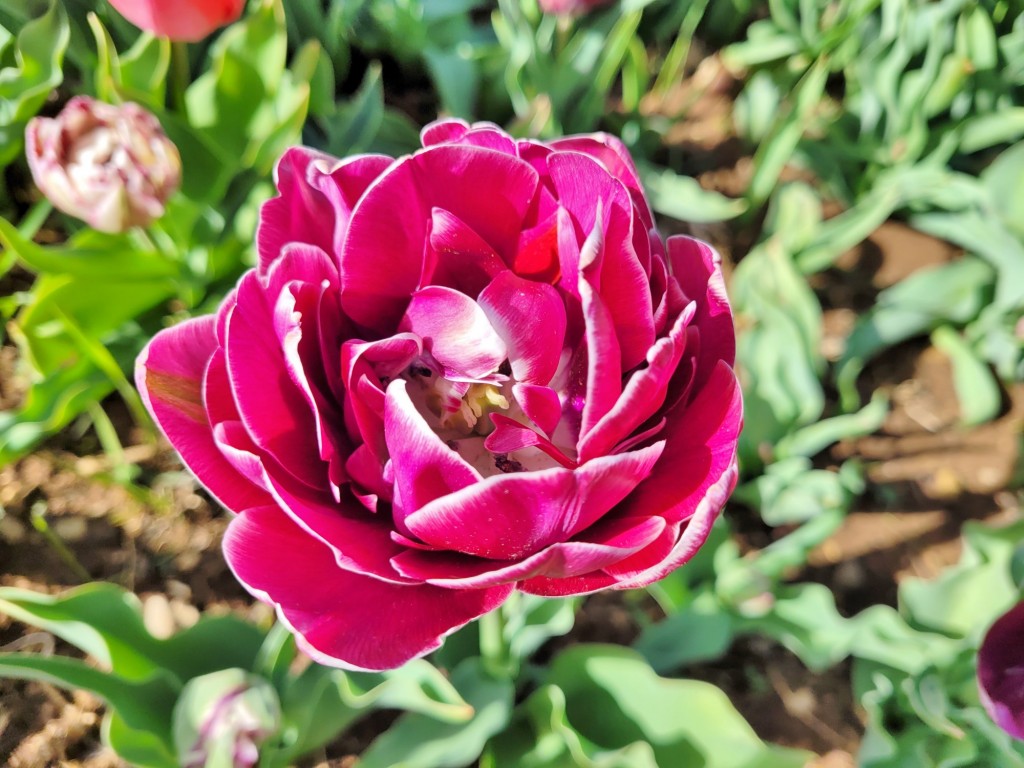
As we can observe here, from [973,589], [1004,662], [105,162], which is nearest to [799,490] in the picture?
[973,589]

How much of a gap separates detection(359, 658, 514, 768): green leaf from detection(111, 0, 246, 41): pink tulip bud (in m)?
0.68

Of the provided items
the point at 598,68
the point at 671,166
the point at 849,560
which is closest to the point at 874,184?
the point at 671,166

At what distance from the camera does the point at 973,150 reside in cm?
133

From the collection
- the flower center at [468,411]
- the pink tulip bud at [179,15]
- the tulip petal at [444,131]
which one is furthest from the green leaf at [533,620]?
the pink tulip bud at [179,15]

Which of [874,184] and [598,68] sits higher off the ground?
[598,68]

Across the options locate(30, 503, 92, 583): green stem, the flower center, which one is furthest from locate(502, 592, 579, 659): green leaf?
locate(30, 503, 92, 583): green stem

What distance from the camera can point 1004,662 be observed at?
65 centimetres

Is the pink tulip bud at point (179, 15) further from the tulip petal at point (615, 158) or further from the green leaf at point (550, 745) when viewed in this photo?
the green leaf at point (550, 745)

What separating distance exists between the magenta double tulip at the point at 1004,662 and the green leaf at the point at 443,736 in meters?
0.41

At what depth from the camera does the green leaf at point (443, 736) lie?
2.20 feet

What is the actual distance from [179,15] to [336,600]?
0.58 meters

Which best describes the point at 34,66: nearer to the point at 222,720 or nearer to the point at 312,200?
the point at 312,200

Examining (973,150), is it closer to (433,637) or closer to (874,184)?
(874,184)

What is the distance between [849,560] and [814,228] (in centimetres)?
49
